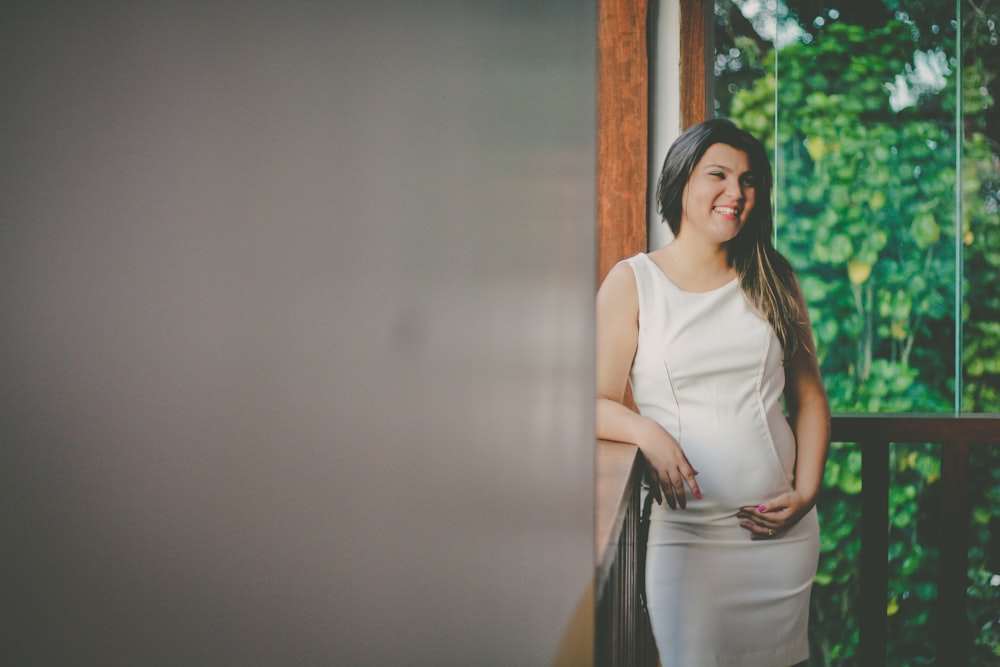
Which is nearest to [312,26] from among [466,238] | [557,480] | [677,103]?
[466,238]

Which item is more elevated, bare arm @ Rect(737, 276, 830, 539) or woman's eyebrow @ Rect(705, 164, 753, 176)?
woman's eyebrow @ Rect(705, 164, 753, 176)

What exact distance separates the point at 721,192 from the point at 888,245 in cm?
100

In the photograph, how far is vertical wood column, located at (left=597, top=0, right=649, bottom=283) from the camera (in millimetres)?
2215

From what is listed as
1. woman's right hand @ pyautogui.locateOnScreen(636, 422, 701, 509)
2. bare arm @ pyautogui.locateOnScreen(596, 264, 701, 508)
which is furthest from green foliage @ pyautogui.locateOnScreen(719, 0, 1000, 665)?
woman's right hand @ pyautogui.locateOnScreen(636, 422, 701, 509)

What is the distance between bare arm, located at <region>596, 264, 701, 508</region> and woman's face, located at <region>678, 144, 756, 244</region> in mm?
205

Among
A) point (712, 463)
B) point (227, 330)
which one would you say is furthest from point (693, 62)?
point (227, 330)

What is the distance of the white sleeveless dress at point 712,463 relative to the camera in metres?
1.65

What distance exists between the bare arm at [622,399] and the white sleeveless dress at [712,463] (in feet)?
0.10

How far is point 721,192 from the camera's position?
174cm

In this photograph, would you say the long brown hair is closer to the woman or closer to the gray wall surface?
the woman

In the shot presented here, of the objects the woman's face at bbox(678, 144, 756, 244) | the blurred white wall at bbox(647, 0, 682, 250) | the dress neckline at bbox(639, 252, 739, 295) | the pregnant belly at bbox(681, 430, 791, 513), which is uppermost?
the blurred white wall at bbox(647, 0, 682, 250)

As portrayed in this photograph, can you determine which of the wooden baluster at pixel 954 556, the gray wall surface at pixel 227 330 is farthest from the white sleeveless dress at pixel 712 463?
the gray wall surface at pixel 227 330

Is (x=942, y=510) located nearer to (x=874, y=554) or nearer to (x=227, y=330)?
(x=874, y=554)

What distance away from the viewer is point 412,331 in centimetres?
16
